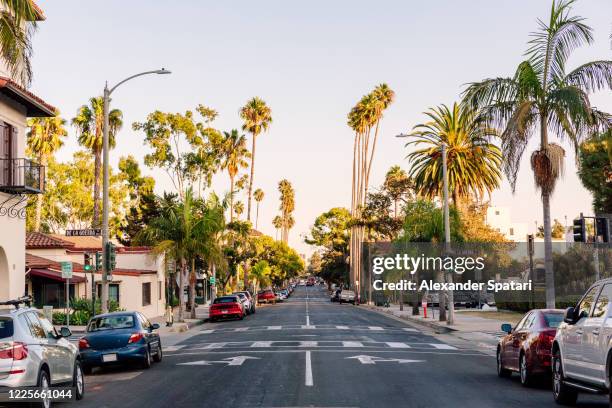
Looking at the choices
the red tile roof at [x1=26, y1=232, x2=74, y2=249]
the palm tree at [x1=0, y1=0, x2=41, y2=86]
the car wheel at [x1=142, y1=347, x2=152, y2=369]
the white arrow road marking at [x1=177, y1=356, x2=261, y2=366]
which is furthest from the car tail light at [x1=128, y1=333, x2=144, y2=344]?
the red tile roof at [x1=26, y1=232, x2=74, y2=249]

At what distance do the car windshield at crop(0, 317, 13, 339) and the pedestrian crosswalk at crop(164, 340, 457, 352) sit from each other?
15.1 m

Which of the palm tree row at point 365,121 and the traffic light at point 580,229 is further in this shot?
the palm tree row at point 365,121

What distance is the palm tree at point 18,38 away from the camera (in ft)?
60.4

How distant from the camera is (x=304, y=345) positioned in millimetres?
27781

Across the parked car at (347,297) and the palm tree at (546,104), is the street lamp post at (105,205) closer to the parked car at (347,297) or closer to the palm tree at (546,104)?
the palm tree at (546,104)

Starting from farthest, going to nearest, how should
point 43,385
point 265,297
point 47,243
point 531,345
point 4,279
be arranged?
point 265,297, point 47,243, point 4,279, point 531,345, point 43,385

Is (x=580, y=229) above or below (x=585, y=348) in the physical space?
above

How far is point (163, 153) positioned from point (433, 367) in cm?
4742

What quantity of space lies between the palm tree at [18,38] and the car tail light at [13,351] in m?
8.66

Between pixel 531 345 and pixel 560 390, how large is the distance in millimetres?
2496

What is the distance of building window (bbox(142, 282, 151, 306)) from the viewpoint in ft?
174

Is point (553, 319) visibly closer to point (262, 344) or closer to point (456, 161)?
point (262, 344)

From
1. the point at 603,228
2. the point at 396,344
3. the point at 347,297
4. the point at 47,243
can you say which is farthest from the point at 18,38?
the point at 347,297

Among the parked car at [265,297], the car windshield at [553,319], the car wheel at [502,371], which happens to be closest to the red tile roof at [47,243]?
the car wheel at [502,371]
